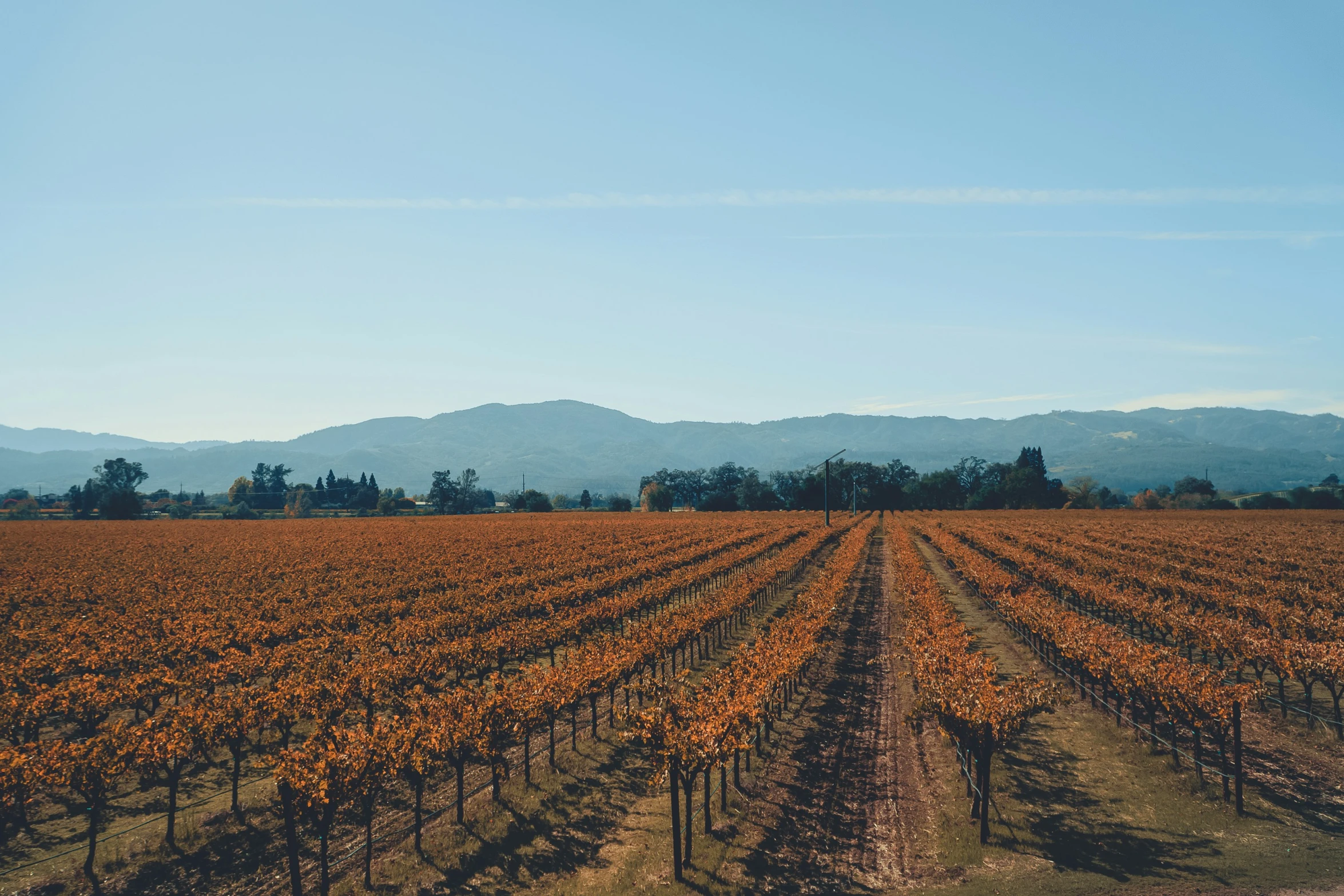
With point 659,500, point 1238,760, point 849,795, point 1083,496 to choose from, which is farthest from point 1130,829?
point 1083,496

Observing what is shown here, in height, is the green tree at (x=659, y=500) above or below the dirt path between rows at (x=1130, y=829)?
above

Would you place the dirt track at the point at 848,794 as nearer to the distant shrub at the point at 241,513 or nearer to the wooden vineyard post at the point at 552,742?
the wooden vineyard post at the point at 552,742

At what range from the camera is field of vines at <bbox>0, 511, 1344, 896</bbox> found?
1489cm

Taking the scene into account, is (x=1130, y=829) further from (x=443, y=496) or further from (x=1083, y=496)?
(x=443, y=496)

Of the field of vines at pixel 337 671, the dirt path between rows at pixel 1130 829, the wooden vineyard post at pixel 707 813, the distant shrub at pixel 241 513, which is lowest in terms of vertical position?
the dirt path between rows at pixel 1130 829

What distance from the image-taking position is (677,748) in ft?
49.5

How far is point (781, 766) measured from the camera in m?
19.8

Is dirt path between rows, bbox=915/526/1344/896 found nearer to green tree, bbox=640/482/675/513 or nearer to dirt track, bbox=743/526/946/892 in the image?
dirt track, bbox=743/526/946/892

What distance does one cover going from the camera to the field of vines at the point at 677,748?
586 inches

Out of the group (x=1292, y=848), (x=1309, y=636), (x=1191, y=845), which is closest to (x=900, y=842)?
(x=1191, y=845)

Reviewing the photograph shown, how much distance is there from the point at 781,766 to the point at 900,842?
4.46m

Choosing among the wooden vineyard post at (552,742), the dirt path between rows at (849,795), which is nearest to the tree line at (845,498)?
the dirt path between rows at (849,795)

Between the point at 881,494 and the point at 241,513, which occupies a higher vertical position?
the point at 881,494

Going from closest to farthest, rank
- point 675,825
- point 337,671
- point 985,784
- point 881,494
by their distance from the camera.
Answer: point 675,825
point 985,784
point 337,671
point 881,494
